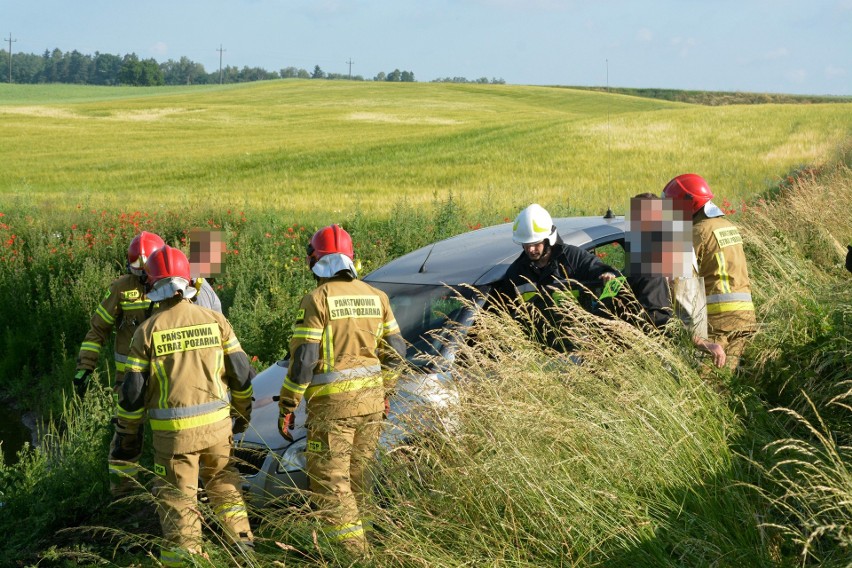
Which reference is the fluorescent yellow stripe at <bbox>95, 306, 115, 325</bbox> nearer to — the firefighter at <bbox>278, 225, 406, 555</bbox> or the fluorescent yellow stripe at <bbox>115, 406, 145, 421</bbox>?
the fluorescent yellow stripe at <bbox>115, 406, 145, 421</bbox>

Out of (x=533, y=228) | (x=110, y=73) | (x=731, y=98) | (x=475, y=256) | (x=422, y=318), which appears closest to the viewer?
(x=533, y=228)

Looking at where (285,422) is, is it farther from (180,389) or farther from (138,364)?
(138,364)

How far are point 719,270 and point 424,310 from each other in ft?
5.90

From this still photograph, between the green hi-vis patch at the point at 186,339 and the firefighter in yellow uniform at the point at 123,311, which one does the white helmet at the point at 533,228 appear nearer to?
the green hi-vis patch at the point at 186,339

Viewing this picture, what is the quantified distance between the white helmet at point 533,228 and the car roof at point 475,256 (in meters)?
0.36

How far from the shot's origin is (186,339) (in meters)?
4.53

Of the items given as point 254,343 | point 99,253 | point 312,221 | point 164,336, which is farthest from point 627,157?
point 164,336

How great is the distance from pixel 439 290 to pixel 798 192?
653cm

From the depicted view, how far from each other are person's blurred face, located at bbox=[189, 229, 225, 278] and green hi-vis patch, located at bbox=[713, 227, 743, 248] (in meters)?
3.04

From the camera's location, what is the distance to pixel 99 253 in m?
12.8

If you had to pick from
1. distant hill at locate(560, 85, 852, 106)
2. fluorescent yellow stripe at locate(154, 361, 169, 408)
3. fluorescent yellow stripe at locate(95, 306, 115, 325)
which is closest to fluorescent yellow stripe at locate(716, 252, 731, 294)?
fluorescent yellow stripe at locate(154, 361, 169, 408)

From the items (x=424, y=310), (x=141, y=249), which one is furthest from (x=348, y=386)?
(x=141, y=249)

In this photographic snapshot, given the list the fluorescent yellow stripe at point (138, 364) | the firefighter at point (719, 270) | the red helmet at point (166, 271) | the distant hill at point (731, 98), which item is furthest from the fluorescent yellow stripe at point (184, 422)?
the distant hill at point (731, 98)

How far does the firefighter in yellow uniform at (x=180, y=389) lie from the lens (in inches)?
177
